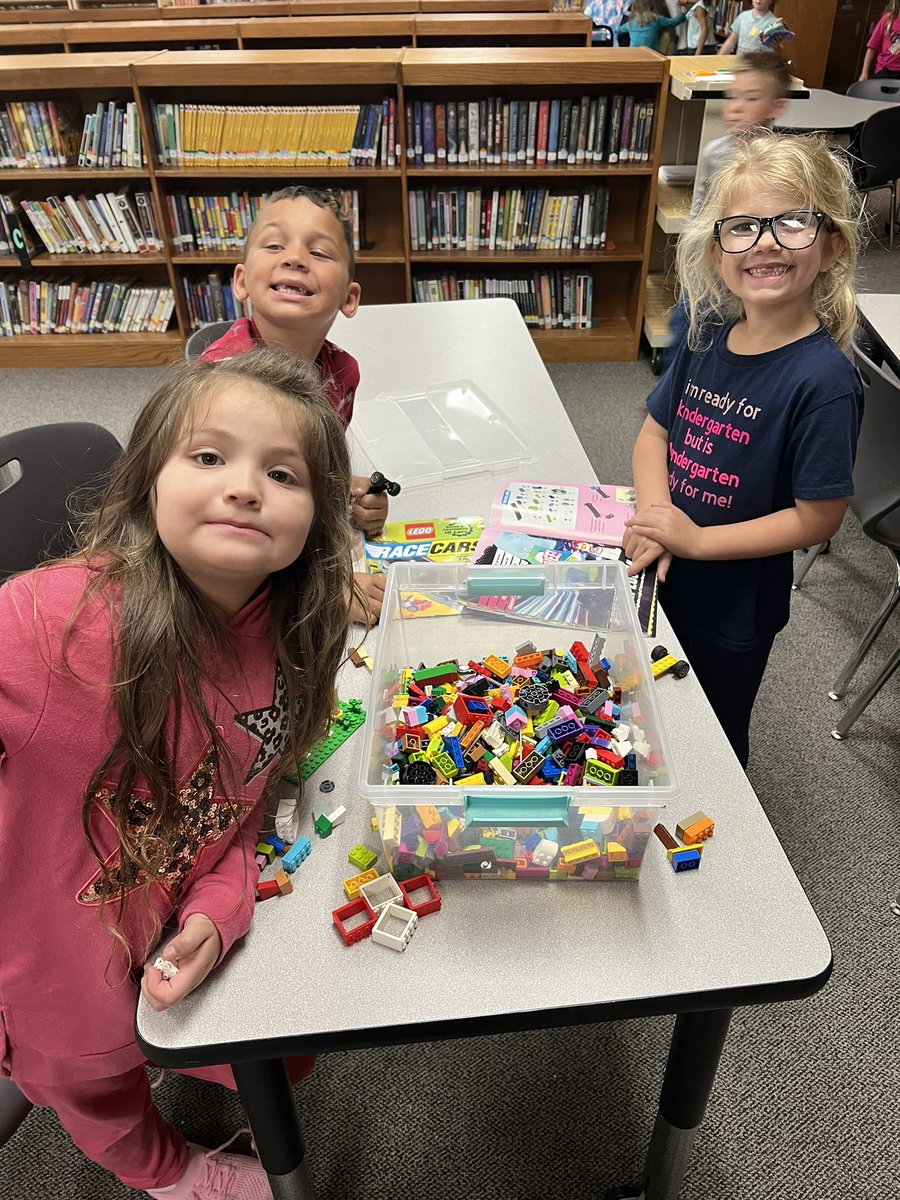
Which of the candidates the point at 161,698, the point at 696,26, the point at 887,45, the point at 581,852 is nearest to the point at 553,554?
the point at 581,852

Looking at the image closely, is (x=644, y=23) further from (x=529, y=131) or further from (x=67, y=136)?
(x=67, y=136)

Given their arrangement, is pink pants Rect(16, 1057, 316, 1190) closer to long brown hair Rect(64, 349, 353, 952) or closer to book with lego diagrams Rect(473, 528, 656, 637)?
long brown hair Rect(64, 349, 353, 952)

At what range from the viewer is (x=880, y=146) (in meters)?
4.20

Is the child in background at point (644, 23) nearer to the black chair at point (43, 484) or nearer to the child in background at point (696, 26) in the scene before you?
the child in background at point (696, 26)

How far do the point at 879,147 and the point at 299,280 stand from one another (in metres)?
4.16

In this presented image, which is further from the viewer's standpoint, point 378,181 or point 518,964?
point 378,181

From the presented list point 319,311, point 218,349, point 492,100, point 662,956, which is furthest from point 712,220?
point 492,100

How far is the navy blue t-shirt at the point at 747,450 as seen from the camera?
1.21 metres

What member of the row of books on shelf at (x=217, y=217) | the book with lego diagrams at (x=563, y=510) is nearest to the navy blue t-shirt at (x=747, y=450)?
the book with lego diagrams at (x=563, y=510)

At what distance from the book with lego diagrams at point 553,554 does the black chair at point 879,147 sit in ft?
11.8

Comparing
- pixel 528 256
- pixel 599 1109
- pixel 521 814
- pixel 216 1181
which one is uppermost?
pixel 521 814

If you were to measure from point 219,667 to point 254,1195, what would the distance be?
80cm

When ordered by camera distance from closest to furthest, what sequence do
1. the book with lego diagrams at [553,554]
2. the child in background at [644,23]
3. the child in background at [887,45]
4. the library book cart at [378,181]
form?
the book with lego diagrams at [553,554] → the library book cart at [378,181] → the child in background at [644,23] → the child in background at [887,45]

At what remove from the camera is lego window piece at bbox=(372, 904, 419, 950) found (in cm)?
80
